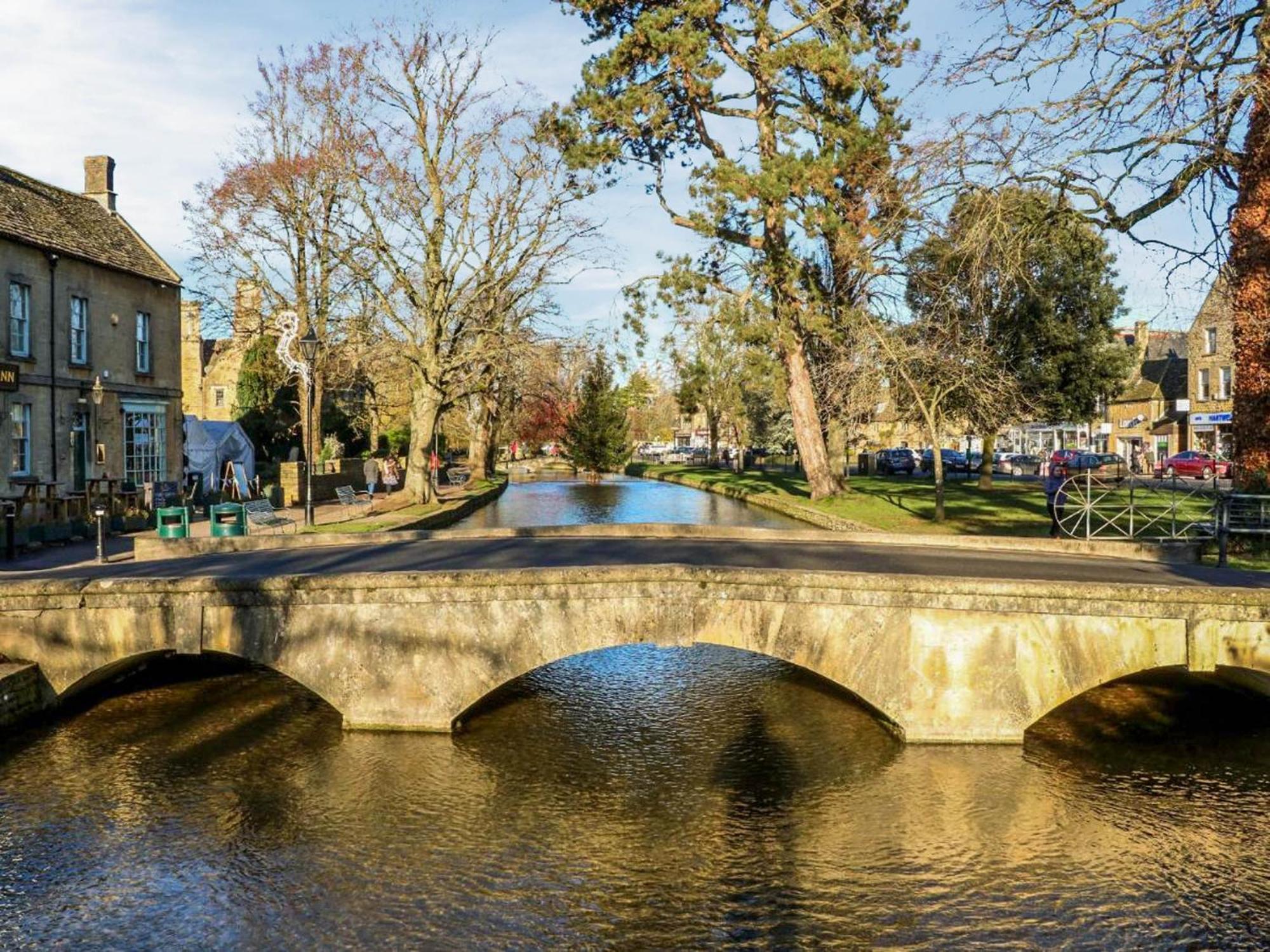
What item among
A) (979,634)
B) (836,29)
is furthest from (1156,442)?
(979,634)

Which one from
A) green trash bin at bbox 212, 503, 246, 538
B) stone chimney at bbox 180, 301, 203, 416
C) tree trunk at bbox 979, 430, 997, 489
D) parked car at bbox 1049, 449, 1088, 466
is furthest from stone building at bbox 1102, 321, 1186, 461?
stone chimney at bbox 180, 301, 203, 416

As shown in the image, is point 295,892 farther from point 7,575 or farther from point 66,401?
point 66,401

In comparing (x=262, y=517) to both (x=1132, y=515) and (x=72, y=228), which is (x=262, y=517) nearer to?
(x=72, y=228)

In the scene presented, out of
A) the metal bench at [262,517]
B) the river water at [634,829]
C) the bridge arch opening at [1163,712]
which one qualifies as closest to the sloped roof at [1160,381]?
the bridge arch opening at [1163,712]

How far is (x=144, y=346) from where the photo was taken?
29844 mm

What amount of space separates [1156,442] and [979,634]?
200ft

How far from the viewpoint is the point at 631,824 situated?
34.8 ft

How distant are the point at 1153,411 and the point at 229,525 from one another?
6189 centimetres

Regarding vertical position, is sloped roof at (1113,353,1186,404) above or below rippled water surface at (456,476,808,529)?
above

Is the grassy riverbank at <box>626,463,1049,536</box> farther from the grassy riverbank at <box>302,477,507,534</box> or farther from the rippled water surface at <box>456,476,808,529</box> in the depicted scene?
the grassy riverbank at <box>302,477,507,534</box>

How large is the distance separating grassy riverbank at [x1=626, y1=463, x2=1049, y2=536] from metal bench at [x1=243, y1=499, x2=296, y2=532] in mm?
16026

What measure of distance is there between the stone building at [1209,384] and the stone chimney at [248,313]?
164ft

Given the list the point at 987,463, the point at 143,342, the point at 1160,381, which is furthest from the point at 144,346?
the point at 1160,381

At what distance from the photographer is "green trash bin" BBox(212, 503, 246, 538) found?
20875 millimetres
